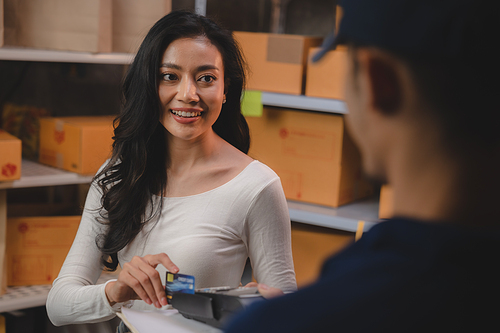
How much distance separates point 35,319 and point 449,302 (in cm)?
225

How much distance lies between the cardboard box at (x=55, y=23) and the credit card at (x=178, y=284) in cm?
134

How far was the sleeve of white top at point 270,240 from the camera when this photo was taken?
1.29 meters

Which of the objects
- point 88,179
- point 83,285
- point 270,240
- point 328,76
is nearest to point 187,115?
point 270,240

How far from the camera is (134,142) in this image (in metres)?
1.45

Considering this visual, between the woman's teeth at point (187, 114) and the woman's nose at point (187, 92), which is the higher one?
the woman's nose at point (187, 92)

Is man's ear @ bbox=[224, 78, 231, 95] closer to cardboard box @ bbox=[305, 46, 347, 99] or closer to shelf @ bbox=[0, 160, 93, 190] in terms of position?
cardboard box @ bbox=[305, 46, 347, 99]

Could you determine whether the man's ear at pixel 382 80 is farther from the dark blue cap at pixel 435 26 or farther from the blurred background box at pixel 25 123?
the blurred background box at pixel 25 123

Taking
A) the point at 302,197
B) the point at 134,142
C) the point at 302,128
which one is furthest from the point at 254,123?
the point at 134,142

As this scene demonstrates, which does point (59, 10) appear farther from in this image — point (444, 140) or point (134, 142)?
point (444, 140)

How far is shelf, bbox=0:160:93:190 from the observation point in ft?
6.42

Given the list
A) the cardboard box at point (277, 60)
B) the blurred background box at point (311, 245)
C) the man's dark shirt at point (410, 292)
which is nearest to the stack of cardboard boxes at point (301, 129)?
the cardboard box at point (277, 60)

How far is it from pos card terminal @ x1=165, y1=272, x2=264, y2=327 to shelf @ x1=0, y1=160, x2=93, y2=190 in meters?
Answer: 1.30

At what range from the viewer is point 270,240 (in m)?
1.31

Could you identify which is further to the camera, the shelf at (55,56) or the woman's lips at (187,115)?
the shelf at (55,56)
